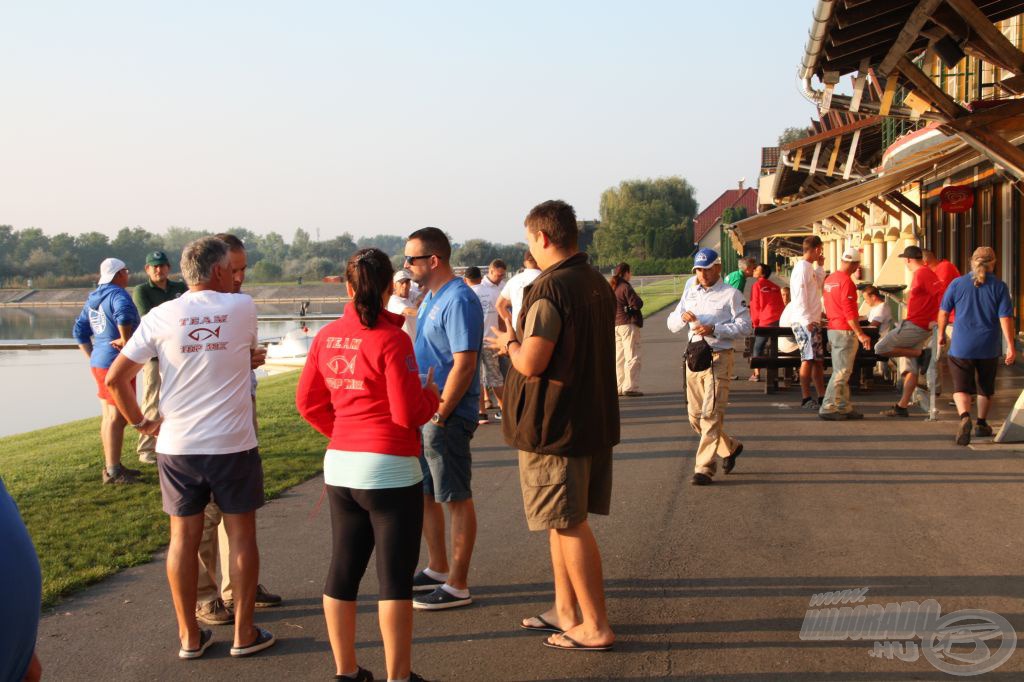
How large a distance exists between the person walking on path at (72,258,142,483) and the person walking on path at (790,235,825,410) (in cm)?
732

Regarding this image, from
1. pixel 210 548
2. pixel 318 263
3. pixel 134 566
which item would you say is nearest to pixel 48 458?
pixel 134 566

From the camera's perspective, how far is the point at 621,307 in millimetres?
13523

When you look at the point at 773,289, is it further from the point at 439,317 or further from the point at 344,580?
the point at 344,580

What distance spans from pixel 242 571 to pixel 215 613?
0.68 metres

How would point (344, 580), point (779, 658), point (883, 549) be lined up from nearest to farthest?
point (344, 580)
point (779, 658)
point (883, 549)

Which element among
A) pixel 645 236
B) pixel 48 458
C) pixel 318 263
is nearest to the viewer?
pixel 48 458

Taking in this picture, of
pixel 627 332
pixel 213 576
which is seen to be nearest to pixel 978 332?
pixel 627 332

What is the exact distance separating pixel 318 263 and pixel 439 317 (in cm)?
14886

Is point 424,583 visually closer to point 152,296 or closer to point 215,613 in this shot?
point 215,613

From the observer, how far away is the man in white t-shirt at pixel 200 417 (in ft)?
14.9

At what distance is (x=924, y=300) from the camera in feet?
37.2

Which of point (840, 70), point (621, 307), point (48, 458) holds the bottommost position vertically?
point (48, 458)

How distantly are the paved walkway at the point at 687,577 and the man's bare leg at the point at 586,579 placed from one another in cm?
10

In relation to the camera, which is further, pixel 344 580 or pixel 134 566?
pixel 134 566
